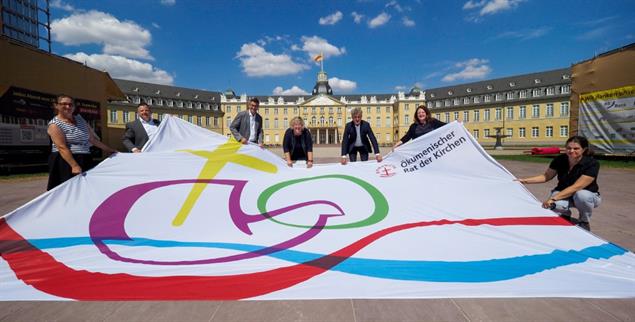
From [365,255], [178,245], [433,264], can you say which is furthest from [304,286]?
[178,245]

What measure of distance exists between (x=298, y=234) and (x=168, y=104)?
74.1 meters

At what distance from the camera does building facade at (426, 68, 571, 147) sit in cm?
5391

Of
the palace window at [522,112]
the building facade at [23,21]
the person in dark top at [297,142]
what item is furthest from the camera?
the palace window at [522,112]

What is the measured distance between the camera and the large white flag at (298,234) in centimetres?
251

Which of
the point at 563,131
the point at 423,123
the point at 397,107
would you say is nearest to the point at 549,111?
the point at 563,131

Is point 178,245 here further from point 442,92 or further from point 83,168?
point 442,92

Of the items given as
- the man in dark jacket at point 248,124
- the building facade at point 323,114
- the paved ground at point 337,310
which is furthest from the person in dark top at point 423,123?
the building facade at point 323,114

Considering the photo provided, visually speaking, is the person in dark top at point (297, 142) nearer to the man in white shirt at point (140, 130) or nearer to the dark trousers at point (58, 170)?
the man in white shirt at point (140, 130)

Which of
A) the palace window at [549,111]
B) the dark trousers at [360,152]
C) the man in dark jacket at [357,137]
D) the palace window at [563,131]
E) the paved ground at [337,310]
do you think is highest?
the palace window at [549,111]

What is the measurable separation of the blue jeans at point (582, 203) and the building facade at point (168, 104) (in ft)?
211

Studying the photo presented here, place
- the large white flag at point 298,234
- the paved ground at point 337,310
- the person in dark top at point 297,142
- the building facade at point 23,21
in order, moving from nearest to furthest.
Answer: the paved ground at point 337,310 < the large white flag at point 298,234 < the person in dark top at point 297,142 < the building facade at point 23,21

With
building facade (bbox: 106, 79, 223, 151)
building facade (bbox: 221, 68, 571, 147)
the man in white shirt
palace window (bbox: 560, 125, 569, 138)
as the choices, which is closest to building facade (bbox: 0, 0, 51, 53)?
the man in white shirt

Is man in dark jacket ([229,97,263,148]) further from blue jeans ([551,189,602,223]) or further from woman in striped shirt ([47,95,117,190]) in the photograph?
blue jeans ([551,189,602,223])

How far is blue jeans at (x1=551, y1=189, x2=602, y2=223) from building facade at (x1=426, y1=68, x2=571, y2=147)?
52908 millimetres
